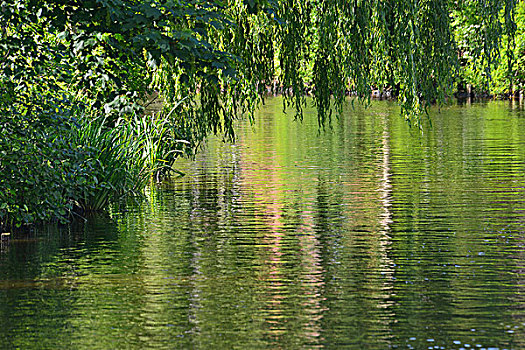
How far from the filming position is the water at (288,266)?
7199mm

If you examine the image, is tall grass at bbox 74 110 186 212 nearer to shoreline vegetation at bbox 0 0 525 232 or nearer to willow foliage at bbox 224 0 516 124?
shoreline vegetation at bbox 0 0 525 232

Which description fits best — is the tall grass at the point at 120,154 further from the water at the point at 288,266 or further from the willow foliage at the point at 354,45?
the willow foliage at the point at 354,45

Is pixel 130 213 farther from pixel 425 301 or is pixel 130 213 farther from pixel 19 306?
pixel 425 301

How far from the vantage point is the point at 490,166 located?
17844 millimetres

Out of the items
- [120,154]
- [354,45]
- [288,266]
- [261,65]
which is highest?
[354,45]

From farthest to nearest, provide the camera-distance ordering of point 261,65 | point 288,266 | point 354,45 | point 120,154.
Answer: point 120,154
point 261,65
point 354,45
point 288,266

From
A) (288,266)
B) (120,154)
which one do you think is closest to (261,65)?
(288,266)

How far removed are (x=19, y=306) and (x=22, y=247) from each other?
2913 millimetres

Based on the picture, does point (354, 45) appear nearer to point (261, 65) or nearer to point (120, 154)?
point (261, 65)

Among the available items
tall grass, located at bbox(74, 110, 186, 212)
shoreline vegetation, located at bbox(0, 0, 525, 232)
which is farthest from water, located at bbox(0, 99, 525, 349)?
shoreline vegetation, located at bbox(0, 0, 525, 232)

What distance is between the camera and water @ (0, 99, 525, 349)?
720 cm

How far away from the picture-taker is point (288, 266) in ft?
31.1

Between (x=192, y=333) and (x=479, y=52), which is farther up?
(x=479, y=52)

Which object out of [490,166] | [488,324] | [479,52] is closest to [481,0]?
[479,52]
